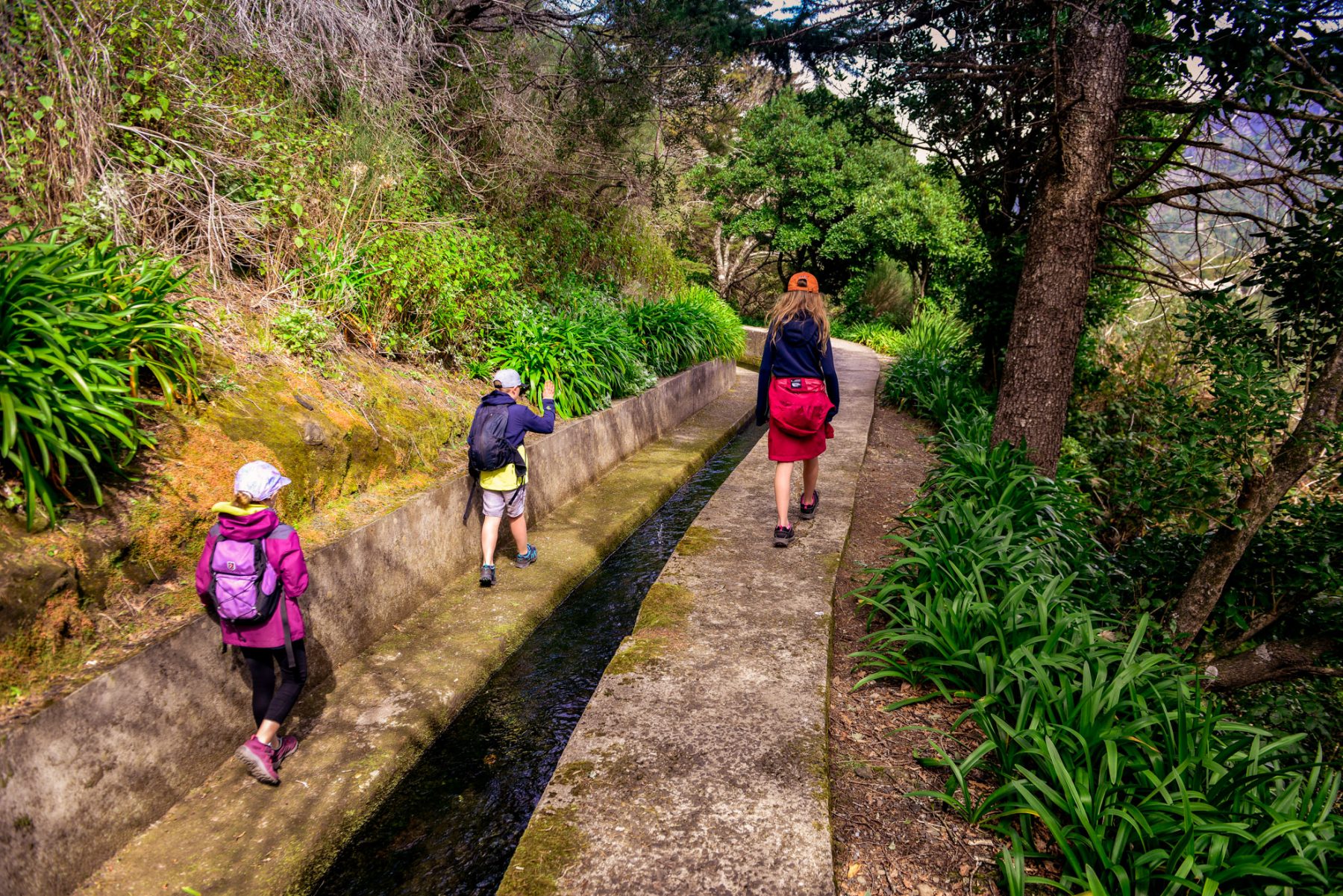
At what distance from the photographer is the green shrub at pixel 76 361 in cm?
276

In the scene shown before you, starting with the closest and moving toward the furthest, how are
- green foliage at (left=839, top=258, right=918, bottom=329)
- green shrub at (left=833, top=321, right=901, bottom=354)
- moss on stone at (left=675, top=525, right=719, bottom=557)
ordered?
moss on stone at (left=675, top=525, right=719, bottom=557)
green shrub at (left=833, top=321, right=901, bottom=354)
green foliage at (left=839, top=258, right=918, bottom=329)

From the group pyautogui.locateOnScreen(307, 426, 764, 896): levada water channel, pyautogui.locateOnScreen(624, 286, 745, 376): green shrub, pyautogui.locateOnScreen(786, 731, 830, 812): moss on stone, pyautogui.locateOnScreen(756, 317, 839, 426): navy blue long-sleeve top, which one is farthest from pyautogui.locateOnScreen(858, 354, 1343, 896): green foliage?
pyautogui.locateOnScreen(624, 286, 745, 376): green shrub

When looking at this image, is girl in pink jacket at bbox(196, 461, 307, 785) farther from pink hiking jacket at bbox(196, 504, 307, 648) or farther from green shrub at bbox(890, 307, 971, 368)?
green shrub at bbox(890, 307, 971, 368)

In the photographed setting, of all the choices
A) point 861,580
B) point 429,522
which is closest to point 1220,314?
point 861,580

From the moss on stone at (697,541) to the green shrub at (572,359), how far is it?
2.33 meters

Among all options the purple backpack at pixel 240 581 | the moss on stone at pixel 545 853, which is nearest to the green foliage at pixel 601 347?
the purple backpack at pixel 240 581

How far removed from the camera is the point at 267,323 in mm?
4793

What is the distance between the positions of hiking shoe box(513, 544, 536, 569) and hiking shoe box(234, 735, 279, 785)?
7.80ft

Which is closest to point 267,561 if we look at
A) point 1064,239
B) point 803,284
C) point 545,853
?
point 545,853

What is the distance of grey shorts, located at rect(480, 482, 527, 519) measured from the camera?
4.97 meters

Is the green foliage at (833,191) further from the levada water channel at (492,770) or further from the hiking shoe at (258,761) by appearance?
the hiking shoe at (258,761)

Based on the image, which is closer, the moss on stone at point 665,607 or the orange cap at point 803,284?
the moss on stone at point 665,607

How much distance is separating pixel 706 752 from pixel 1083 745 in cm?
135

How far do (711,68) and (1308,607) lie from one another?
8.56 metres
